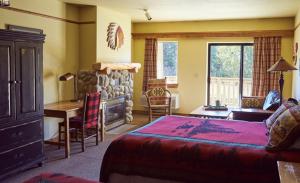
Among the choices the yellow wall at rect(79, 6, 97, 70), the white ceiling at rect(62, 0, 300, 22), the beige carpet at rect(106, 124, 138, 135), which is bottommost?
the beige carpet at rect(106, 124, 138, 135)

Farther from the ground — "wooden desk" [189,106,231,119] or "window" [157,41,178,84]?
"window" [157,41,178,84]

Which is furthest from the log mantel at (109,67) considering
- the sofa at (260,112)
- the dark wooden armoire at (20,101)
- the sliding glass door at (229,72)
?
the sofa at (260,112)

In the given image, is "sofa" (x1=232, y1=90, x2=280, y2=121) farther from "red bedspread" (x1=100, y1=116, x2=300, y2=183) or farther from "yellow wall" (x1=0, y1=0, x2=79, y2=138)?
"yellow wall" (x1=0, y1=0, x2=79, y2=138)

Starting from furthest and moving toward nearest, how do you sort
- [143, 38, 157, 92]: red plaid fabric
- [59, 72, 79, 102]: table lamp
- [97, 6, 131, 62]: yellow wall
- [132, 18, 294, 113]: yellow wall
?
[143, 38, 157, 92]: red plaid fabric, [132, 18, 294, 113]: yellow wall, [97, 6, 131, 62]: yellow wall, [59, 72, 79, 102]: table lamp

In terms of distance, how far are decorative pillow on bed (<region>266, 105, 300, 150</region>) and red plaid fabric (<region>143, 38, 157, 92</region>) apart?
5.38 meters

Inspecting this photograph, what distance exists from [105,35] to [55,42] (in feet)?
3.41

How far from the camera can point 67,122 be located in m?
4.46

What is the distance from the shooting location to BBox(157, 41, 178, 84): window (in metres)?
8.10

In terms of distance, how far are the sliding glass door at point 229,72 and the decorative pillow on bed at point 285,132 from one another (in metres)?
4.81

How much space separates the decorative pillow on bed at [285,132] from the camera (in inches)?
106

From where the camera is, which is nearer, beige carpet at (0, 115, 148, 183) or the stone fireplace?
beige carpet at (0, 115, 148, 183)

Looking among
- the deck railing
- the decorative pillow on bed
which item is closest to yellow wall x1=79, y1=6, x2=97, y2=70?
the deck railing

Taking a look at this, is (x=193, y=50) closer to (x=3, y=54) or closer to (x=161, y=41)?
Answer: (x=161, y=41)

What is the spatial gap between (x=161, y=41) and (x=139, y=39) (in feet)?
1.90
